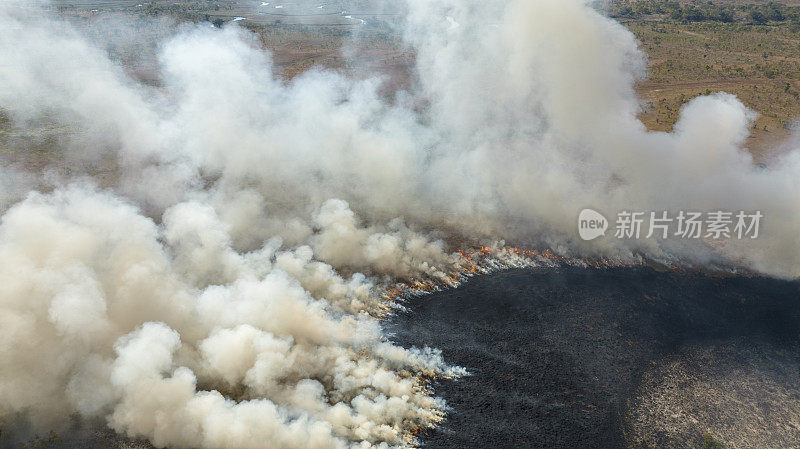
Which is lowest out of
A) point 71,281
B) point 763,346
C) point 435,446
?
point 435,446

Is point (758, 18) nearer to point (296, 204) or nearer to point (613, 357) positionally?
point (613, 357)

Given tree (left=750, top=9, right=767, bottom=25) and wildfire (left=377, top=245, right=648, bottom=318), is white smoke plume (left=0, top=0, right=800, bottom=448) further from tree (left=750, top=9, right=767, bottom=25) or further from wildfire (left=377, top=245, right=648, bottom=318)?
tree (left=750, top=9, right=767, bottom=25)

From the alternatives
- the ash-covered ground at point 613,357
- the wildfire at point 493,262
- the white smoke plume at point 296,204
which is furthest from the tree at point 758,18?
the wildfire at point 493,262

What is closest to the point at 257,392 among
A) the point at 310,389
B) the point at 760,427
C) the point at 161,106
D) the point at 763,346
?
the point at 310,389

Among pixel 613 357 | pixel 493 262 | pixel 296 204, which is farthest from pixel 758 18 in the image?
pixel 296 204

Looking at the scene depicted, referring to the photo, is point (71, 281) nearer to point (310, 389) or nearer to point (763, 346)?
point (310, 389)

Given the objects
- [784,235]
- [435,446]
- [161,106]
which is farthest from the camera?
[161,106]
